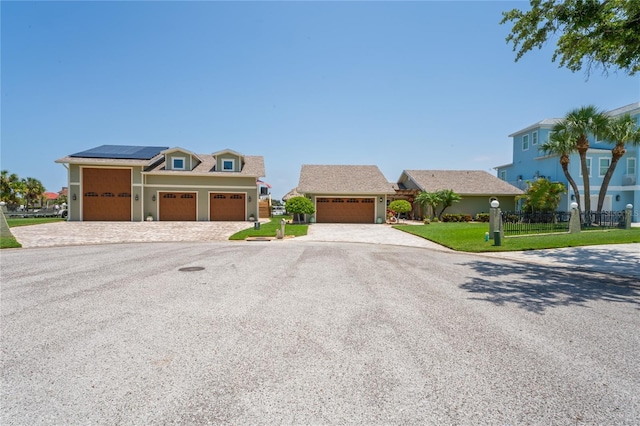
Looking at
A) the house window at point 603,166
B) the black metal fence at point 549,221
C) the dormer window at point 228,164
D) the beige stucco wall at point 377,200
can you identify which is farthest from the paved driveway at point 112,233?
the house window at point 603,166

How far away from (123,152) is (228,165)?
29.5 feet

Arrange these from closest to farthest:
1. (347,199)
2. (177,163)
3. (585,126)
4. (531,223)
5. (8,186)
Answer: (531,223), (585,126), (177,163), (347,199), (8,186)

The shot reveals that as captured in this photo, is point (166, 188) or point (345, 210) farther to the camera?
point (345, 210)

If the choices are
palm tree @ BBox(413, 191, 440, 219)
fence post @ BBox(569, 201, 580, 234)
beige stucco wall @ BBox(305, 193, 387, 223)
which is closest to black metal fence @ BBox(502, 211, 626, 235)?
fence post @ BBox(569, 201, 580, 234)

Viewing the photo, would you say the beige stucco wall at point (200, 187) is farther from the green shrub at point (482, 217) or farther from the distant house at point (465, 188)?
the green shrub at point (482, 217)

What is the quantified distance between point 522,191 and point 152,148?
34.5m

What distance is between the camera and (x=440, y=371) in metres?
3.54

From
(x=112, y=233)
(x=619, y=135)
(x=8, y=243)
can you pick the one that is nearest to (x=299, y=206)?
(x=112, y=233)

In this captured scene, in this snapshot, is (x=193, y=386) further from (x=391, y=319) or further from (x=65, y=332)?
(x=391, y=319)

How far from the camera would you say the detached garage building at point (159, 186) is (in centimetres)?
2572

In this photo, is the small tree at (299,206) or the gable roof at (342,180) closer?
the small tree at (299,206)

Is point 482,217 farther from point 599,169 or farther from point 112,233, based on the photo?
point 112,233

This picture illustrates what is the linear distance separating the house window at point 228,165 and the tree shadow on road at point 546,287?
22.4 meters

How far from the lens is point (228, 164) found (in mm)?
28078
